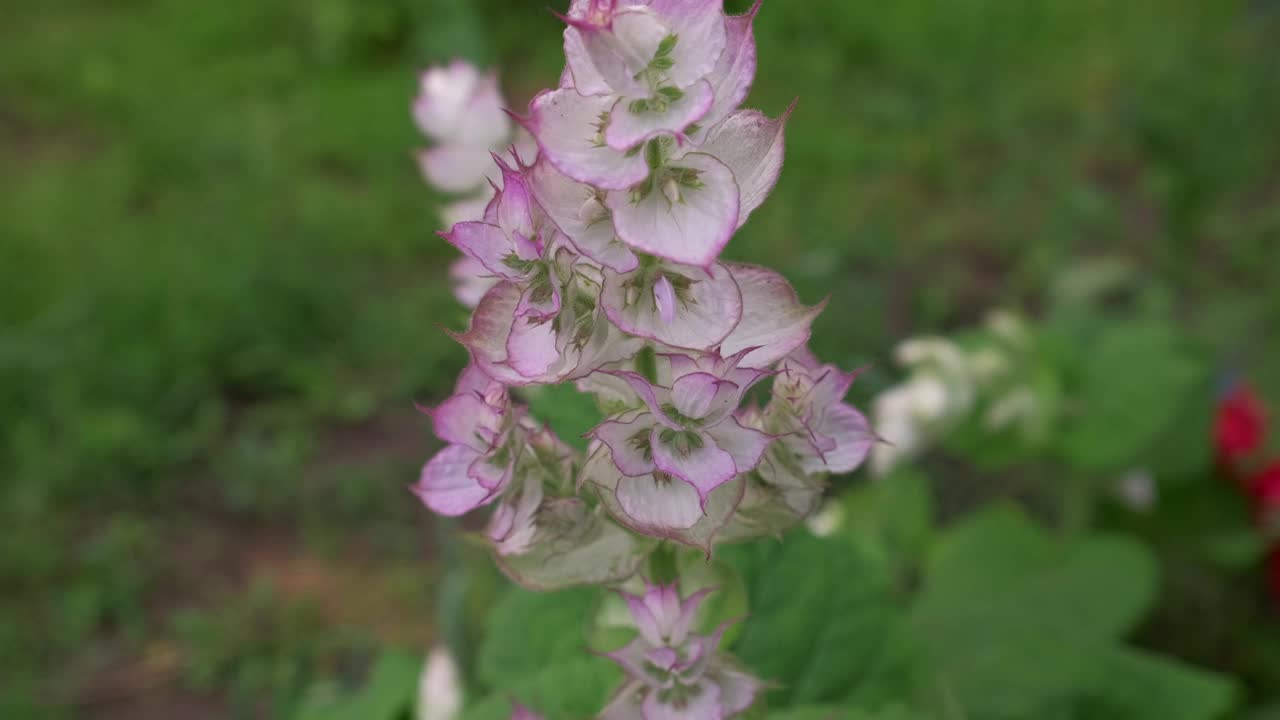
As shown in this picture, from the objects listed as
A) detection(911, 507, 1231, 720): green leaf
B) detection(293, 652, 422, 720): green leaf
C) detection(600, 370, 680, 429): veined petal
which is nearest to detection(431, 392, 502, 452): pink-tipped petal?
detection(600, 370, 680, 429): veined petal

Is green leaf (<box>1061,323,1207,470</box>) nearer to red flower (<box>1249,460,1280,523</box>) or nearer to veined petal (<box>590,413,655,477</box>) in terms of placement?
red flower (<box>1249,460,1280,523</box>)

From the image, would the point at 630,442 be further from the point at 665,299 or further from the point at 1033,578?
the point at 1033,578

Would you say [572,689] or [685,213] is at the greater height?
[685,213]

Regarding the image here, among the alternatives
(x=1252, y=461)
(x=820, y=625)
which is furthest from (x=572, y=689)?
(x=1252, y=461)

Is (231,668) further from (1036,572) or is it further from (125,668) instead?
(1036,572)

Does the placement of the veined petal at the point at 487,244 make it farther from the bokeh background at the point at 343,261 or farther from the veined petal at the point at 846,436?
the bokeh background at the point at 343,261

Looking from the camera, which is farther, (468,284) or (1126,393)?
(1126,393)

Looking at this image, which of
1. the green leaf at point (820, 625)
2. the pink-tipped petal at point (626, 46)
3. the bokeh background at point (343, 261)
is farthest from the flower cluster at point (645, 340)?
the bokeh background at point (343, 261)

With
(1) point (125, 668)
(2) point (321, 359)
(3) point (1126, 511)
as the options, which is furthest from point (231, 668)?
(3) point (1126, 511)
